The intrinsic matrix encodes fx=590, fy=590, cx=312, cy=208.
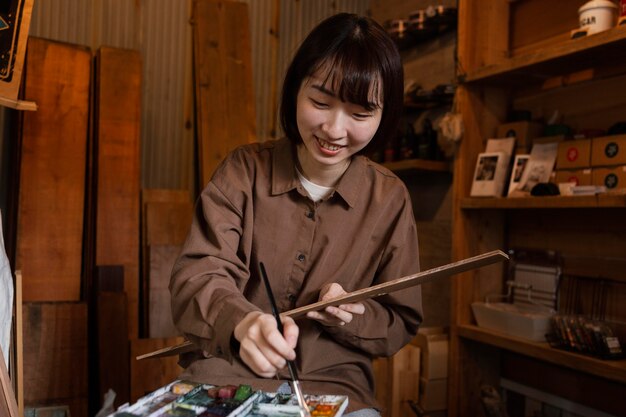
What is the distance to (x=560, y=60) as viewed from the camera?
6.47 ft

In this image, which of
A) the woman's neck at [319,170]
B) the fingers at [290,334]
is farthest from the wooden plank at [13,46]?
the fingers at [290,334]

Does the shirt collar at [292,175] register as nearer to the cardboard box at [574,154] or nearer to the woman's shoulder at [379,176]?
the woman's shoulder at [379,176]

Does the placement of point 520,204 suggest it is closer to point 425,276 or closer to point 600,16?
point 600,16

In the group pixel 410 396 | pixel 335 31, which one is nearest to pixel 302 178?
pixel 335 31

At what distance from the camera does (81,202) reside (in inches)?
94.3

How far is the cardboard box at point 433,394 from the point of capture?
2.32 m

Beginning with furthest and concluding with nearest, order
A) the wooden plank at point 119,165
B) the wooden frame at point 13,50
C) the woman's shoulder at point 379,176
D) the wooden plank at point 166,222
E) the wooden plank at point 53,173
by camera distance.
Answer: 1. the wooden plank at point 166,222
2. the wooden plank at point 119,165
3. the wooden plank at point 53,173
4. the wooden frame at point 13,50
5. the woman's shoulder at point 379,176

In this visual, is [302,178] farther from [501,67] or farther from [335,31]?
[501,67]

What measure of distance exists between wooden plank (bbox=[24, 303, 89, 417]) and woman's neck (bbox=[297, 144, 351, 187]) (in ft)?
4.47

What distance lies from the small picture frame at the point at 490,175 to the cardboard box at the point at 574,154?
21 cm

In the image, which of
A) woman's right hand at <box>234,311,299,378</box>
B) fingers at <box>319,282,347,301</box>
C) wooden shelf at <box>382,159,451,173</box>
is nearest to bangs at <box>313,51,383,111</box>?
fingers at <box>319,282,347,301</box>

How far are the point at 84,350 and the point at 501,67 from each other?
1.88 m

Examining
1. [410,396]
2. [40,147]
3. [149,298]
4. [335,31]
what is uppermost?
[335,31]

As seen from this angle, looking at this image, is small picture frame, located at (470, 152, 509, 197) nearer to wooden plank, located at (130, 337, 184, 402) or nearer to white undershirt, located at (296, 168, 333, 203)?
white undershirt, located at (296, 168, 333, 203)
